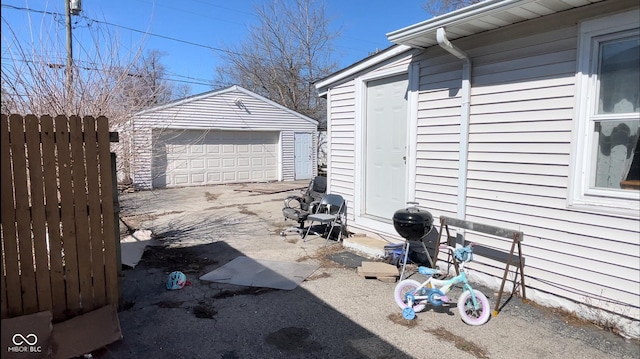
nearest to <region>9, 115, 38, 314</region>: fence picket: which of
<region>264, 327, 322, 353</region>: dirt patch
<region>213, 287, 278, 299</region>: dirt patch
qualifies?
<region>213, 287, 278, 299</region>: dirt patch

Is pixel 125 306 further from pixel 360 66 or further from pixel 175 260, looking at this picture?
pixel 360 66

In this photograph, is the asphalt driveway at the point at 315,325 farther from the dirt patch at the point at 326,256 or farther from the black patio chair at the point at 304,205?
the black patio chair at the point at 304,205

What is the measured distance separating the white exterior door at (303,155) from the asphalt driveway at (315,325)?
1054 centimetres

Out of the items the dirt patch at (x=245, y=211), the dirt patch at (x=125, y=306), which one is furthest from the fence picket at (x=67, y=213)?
the dirt patch at (x=245, y=211)

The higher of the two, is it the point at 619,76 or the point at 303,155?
the point at 619,76

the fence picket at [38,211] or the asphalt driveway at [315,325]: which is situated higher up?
the fence picket at [38,211]

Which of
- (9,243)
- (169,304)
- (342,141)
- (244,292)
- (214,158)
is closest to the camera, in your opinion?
(9,243)

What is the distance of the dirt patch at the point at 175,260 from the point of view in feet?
15.5

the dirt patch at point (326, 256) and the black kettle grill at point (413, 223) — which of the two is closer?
the black kettle grill at point (413, 223)

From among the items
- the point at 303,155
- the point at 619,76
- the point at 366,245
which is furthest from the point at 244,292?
the point at 303,155

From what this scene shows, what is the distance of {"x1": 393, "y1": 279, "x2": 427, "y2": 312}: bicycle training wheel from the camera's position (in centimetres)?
349

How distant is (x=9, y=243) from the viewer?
9.73ft

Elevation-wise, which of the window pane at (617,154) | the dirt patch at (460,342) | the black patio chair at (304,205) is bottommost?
the dirt patch at (460,342)

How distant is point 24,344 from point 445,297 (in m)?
3.14
